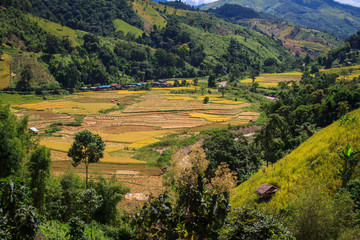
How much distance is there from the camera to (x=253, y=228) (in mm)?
8922

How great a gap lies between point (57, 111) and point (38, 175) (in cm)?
5217

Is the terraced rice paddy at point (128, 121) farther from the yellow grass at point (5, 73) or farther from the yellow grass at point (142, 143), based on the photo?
the yellow grass at point (5, 73)

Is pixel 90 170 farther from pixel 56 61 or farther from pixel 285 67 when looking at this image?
pixel 285 67

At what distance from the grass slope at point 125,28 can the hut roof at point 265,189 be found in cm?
17433

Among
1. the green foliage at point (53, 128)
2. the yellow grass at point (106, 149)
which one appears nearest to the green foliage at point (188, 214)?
the yellow grass at point (106, 149)

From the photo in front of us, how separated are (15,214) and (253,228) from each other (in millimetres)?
8328

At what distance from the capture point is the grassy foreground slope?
53.4ft

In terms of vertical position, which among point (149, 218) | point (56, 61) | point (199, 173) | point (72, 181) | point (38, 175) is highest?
point (56, 61)

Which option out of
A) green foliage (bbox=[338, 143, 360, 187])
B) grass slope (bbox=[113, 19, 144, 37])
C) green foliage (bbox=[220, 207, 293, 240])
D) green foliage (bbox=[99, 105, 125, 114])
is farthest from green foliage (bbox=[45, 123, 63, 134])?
grass slope (bbox=[113, 19, 144, 37])

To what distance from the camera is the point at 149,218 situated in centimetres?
837

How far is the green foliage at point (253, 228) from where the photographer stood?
8898 millimetres

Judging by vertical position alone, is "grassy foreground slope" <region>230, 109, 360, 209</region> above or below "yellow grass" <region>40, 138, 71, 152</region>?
above

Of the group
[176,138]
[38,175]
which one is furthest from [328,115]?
[38,175]

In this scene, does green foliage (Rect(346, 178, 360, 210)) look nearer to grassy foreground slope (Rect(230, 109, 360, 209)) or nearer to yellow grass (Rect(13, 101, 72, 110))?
grassy foreground slope (Rect(230, 109, 360, 209))
